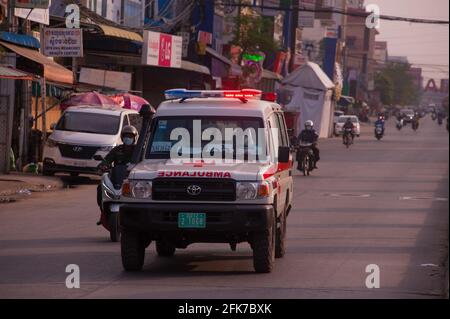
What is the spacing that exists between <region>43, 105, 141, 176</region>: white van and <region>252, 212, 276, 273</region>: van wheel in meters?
14.2

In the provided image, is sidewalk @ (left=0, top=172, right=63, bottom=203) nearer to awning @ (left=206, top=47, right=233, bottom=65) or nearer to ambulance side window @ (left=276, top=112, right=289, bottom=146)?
ambulance side window @ (left=276, top=112, right=289, bottom=146)

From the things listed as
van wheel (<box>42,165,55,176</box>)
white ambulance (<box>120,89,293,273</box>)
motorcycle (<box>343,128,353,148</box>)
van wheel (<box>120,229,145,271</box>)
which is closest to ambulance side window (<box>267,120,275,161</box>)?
white ambulance (<box>120,89,293,273</box>)

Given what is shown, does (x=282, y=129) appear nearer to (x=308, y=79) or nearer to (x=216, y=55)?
(x=216, y=55)

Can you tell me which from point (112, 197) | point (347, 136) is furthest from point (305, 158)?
point (347, 136)

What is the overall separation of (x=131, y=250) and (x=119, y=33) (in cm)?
2291

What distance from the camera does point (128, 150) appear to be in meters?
15.8

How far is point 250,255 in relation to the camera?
14.9m

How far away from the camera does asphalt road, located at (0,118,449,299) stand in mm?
11703

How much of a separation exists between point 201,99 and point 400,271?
3.25 metres

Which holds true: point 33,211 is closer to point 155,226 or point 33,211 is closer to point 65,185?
point 65,185

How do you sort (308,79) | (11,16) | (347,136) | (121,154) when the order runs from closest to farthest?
(121,154) → (11,16) → (347,136) → (308,79)

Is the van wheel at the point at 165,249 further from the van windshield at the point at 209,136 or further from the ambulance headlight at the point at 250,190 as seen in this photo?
the ambulance headlight at the point at 250,190

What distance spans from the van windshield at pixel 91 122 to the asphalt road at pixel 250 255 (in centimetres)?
254
